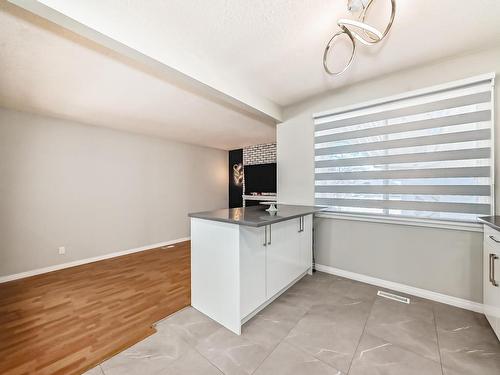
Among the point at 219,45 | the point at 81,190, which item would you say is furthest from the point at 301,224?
the point at 81,190

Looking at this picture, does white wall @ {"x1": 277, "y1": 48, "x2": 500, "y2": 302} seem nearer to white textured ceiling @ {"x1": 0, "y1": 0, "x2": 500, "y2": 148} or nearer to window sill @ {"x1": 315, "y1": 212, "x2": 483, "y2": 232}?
window sill @ {"x1": 315, "y1": 212, "x2": 483, "y2": 232}

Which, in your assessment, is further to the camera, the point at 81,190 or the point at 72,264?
the point at 81,190

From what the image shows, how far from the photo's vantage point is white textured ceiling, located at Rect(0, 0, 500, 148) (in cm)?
151

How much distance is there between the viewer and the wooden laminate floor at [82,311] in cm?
160

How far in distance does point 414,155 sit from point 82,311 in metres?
3.98

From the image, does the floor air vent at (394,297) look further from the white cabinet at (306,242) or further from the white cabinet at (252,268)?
the white cabinet at (252,268)

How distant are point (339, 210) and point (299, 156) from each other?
3.30 ft

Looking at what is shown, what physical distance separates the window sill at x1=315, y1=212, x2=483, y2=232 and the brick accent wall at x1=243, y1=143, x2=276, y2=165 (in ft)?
9.28

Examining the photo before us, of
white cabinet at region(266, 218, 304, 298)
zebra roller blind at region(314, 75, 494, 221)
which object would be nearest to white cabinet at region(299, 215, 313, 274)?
white cabinet at region(266, 218, 304, 298)

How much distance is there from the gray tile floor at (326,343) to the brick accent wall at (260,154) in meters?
3.89

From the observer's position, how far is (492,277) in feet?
5.65

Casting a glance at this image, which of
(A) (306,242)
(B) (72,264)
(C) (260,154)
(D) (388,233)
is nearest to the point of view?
(D) (388,233)

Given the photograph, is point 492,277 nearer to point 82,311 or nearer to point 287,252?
point 287,252

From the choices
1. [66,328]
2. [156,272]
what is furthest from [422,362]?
[156,272]
